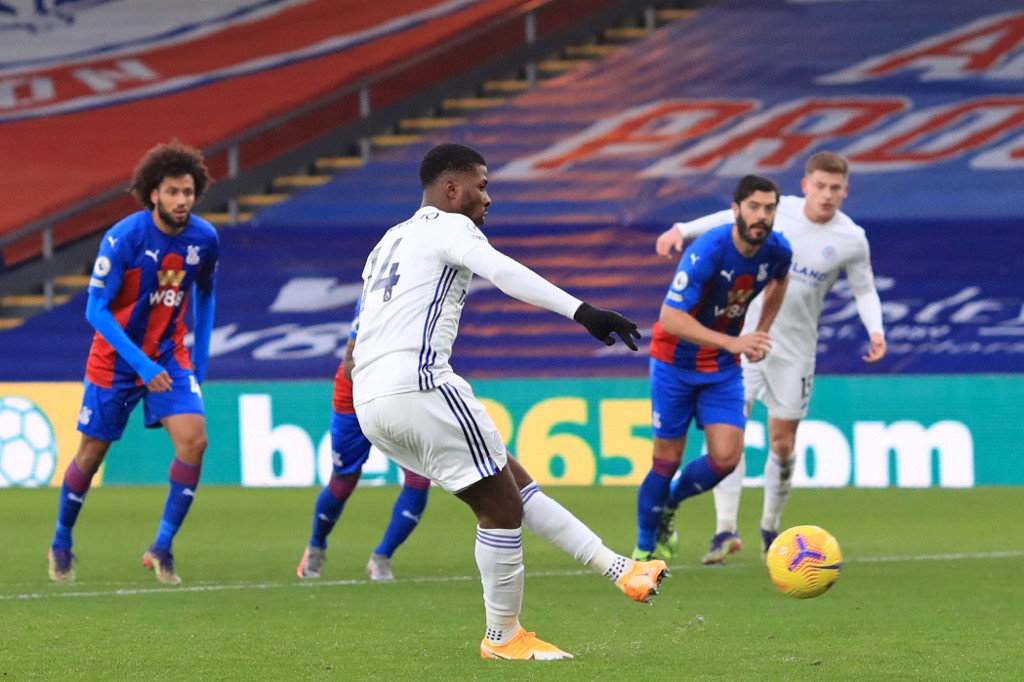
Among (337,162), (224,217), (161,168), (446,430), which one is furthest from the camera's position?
(337,162)

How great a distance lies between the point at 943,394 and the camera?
14477 millimetres

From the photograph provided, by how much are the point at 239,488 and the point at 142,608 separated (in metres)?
7.67

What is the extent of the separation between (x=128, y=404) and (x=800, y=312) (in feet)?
12.5

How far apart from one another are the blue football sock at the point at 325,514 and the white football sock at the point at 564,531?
9.44ft

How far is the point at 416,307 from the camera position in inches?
217

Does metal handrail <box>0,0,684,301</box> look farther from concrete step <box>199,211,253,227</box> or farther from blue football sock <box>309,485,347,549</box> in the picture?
blue football sock <box>309,485,347,549</box>

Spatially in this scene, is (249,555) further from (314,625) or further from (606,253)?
(606,253)

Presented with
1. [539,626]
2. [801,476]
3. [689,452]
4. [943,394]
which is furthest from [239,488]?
[539,626]

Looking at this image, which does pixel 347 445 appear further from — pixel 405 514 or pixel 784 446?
pixel 784 446

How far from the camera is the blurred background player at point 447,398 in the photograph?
5.49m

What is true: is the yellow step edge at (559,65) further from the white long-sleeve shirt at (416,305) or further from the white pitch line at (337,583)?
the white long-sleeve shirt at (416,305)

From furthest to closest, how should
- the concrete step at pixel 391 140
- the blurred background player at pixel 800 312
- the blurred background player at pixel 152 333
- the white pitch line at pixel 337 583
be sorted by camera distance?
1. the concrete step at pixel 391 140
2. the blurred background player at pixel 800 312
3. the blurred background player at pixel 152 333
4. the white pitch line at pixel 337 583

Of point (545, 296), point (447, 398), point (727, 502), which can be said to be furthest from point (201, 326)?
point (545, 296)

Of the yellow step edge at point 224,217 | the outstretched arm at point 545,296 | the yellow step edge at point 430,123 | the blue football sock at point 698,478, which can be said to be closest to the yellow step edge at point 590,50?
the yellow step edge at point 430,123
